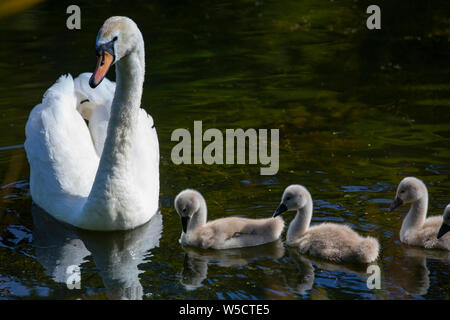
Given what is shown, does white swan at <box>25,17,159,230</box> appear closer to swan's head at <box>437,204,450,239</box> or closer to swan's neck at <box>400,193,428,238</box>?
swan's neck at <box>400,193,428,238</box>

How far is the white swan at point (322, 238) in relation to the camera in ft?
22.4

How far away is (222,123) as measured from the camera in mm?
11078

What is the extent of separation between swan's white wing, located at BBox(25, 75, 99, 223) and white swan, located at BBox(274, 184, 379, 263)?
221 centimetres

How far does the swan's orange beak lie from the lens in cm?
684

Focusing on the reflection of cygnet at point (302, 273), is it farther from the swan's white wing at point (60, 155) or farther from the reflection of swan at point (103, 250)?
the swan's white wing at point (60, 155)

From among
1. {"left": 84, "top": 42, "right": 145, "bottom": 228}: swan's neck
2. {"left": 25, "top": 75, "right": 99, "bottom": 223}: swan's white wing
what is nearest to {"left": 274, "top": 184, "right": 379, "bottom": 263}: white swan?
{"left": 84, "top": 42, "right": 145, "bottom": 228}: swan's neck

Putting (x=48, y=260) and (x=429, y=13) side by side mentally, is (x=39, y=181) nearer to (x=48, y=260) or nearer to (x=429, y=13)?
(x=48, y=260)

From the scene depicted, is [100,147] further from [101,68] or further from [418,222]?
[418,222]

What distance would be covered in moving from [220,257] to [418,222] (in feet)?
6.03

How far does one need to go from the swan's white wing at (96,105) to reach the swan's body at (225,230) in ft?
7.13

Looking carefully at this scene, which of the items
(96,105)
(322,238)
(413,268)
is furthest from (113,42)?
(413,268)

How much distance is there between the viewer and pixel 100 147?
9133 mm

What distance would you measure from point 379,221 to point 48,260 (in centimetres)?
317

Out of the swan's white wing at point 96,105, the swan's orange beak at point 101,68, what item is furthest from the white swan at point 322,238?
the swan's white wing at point 96,105
